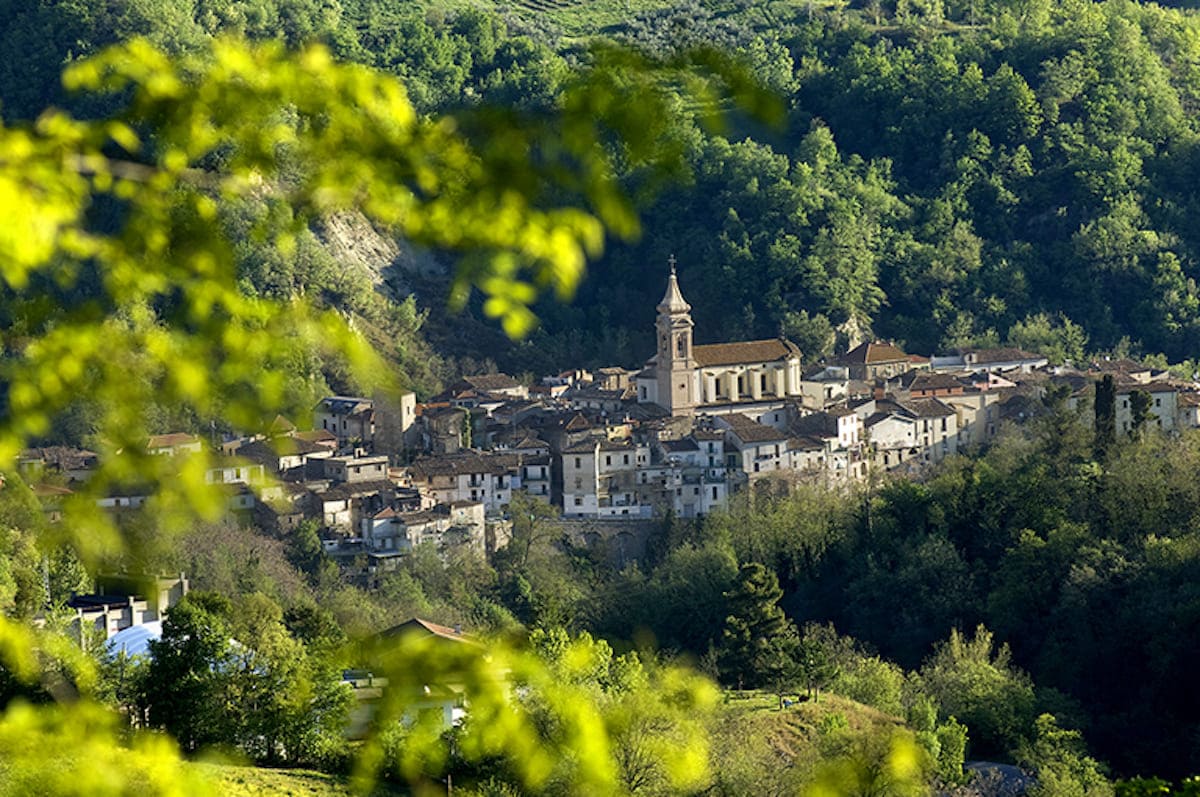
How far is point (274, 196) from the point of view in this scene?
501 cm

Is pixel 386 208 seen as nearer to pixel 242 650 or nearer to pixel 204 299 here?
pixel 204 299

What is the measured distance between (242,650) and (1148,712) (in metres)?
12.4

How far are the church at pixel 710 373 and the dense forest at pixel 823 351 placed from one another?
334cm

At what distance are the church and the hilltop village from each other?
41mm

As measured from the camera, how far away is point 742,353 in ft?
148

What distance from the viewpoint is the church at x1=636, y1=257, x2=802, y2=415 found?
43.7 meters

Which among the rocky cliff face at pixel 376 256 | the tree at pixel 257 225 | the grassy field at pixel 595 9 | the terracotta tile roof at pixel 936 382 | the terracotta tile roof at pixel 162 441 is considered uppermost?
the grassy field at pixel 595 9

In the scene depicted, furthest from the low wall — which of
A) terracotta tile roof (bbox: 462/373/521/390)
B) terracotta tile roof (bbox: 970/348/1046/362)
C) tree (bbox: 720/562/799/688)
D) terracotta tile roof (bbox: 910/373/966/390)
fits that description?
terracotta tile roof (bbox: 970/348/1046/362)

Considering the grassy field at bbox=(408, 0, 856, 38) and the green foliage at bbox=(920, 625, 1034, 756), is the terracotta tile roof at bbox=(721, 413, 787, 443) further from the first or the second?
the grassy field at bbox=(408, 0, 856, 38)

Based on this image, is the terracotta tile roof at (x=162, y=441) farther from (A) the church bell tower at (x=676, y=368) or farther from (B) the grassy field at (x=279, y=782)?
(A) the church bell tower at (x=676, y=368)

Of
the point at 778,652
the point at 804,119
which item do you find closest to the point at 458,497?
the point at 778,652

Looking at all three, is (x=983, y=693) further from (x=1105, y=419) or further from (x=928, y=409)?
(x=928, y=409)

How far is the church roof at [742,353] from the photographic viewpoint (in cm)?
4466

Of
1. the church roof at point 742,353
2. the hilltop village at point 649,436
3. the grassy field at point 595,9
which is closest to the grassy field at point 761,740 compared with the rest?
the hilltop village at point 649,436
